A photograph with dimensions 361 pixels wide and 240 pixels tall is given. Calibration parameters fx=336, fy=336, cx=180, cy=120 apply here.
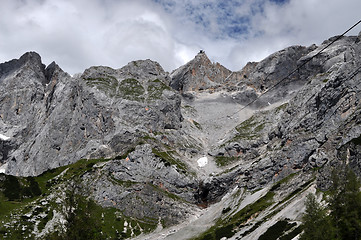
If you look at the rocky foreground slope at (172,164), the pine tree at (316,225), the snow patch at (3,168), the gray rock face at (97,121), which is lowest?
the pine tree at (316,225)

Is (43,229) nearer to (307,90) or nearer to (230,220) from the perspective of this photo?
(230,220)

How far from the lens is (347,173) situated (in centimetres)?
4725

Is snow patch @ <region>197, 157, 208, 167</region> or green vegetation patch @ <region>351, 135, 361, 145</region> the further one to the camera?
snow patch @ <region>197, 157, 208, 167</region>

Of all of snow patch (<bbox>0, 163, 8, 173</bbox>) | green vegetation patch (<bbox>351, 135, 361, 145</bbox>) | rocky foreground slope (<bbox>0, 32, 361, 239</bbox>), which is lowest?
green vegetation patch (<bbox>351, 135, 361, 145</bbox>)

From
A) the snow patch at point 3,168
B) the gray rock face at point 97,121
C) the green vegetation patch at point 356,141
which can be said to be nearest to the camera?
the green vegetation patch at point 356,141

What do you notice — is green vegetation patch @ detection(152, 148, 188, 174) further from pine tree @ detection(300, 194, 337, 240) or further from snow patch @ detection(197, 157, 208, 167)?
pine tree @ detection(300, 194, 337, 240)

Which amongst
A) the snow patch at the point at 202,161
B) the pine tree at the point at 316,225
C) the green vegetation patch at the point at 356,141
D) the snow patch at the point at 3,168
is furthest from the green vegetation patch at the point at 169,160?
the snow patch at the point at 3,168

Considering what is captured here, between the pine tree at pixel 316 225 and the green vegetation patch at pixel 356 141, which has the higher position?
the green vegetation patch at pixel 356 141

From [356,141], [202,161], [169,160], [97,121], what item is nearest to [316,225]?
[356,141]

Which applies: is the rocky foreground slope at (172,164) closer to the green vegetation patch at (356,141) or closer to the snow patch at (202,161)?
the snow patch at (202,161)

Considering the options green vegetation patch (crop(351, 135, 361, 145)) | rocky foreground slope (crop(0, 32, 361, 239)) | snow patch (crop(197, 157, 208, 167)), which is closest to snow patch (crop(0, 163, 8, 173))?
rocky foreground slope (crop(0, 32, 361, 239))

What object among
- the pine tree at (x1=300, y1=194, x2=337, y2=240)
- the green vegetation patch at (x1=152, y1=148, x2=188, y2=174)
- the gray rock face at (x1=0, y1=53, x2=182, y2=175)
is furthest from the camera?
the gray rock face at (x1=0, y1=53, x2=182, y2=175)

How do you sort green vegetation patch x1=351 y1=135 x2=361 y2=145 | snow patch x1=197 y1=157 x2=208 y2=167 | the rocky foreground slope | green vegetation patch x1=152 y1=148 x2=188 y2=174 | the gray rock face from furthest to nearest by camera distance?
the gray rock face < snow patch x1=197 y1=157 x2=208 y2=167 < green vegetation patch x1=152 y1=148 x2=188 y2=174 < the rocky foreground slope < green vegetation patch x1=351 y1=135 x2=361 y2=145

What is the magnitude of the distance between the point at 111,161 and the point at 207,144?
234 feet
